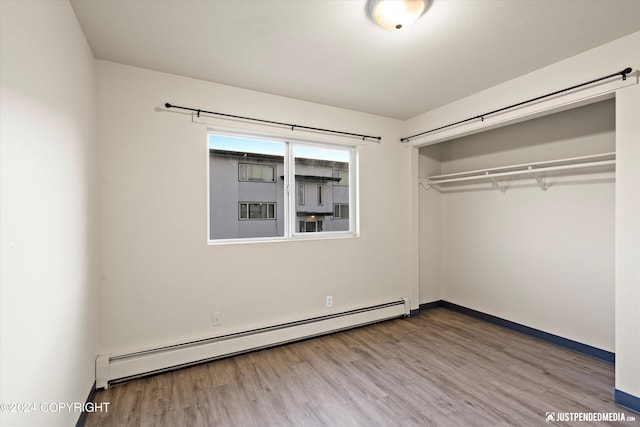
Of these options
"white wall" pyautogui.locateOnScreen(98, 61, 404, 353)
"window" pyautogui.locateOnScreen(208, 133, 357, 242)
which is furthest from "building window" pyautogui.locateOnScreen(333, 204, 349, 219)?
"white wall" pyautogui.locateOnScreen(98, 61, 404, 353)

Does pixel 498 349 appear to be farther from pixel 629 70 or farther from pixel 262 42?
pixel 262 42

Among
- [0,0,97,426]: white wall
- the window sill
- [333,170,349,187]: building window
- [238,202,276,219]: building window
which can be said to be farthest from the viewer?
[333,170,349,187]: building window

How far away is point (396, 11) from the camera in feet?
5.52

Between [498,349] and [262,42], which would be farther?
[498,349]

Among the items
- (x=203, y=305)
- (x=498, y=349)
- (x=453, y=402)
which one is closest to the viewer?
(x=453, y=402)

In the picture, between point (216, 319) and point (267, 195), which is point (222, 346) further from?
point (267, 195)

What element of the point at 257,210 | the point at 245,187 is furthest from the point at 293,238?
the point at 245,187

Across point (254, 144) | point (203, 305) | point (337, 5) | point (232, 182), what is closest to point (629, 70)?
point (337, 5)

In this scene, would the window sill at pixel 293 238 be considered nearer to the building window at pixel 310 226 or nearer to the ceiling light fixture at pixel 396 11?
the building window at pixel 310 226

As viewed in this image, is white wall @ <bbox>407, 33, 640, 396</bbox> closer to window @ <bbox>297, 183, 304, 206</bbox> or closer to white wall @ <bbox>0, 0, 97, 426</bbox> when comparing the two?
window @ <bbox>297, 183, 304, 206</bbox>

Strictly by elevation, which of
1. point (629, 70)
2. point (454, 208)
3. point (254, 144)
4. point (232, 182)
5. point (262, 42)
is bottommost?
point (454, 208)

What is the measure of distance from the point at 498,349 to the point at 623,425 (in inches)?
40.4

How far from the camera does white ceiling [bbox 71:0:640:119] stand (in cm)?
175

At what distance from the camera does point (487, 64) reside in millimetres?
2412
